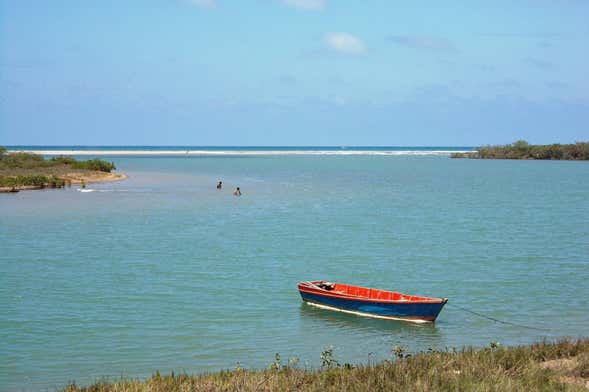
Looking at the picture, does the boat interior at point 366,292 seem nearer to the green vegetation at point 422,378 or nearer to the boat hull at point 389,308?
the boat hull at point 389,308

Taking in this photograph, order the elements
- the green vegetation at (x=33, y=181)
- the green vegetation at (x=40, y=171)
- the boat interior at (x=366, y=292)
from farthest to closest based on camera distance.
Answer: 1. the green vegetation at (x=40, y=171)
2. the green vegetation at (x=33, y=181)
3. the boat interior at (x=366, y=292)

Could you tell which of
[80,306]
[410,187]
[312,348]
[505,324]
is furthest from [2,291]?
[410,187]

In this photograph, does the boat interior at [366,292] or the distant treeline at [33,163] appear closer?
the boat interior at [366,292]

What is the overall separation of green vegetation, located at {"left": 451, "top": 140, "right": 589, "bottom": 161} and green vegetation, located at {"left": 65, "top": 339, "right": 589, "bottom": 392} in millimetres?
157824

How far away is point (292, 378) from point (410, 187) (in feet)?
216

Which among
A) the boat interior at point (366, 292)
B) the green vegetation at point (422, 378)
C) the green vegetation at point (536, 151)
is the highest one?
the green vegetation at point (536, 151)

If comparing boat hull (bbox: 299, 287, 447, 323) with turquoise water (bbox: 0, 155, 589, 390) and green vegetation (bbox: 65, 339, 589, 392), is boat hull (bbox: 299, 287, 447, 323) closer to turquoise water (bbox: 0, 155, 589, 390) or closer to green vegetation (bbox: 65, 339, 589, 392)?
turquoise water (bbox: 0, 155, 589, 390)

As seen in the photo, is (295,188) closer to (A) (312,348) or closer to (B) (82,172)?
(B) (82,172)

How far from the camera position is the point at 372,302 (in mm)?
20984

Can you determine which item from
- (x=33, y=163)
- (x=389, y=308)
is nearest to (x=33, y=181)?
(x=33, y=163)

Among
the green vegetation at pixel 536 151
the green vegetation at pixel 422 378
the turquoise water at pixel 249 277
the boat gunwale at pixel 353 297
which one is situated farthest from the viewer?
the green vegetation at pixel 536 151

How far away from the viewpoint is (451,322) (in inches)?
832

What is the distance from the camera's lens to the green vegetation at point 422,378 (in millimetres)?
12117

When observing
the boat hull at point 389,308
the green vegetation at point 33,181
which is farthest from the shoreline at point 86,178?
the boat hull at point 389,308
